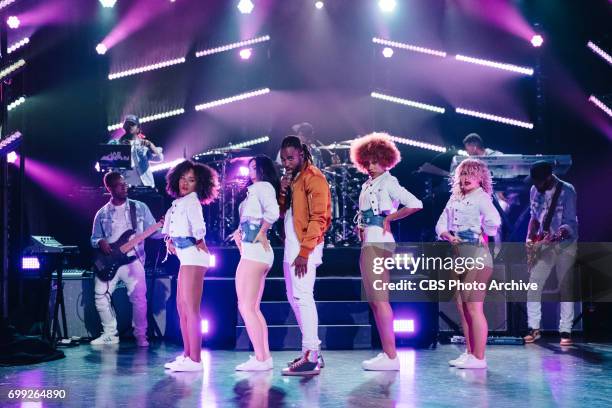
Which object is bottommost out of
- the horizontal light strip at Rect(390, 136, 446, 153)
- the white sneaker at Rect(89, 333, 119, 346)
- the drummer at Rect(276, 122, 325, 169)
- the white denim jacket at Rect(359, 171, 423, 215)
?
the white sneaker at Rect(89, 333, 119, 346)

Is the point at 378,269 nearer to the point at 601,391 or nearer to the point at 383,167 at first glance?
the point at 383,167

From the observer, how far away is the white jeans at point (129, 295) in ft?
29.0

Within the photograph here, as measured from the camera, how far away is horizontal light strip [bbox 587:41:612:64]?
1085 centimetres

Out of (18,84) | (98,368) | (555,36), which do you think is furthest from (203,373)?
(555,36)

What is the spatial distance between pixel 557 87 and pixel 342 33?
4111 millimetres

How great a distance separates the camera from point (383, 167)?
6660mm

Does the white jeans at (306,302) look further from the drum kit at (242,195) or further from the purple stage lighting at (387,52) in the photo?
the purple stage lighting at (387,52)

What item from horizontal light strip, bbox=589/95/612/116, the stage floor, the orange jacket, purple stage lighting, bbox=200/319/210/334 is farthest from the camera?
horizontal light strip, bbox=589/95/612/116

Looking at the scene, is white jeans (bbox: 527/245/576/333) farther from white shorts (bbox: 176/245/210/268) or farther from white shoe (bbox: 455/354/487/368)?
white shorts (bbox: 176/245/210/268)

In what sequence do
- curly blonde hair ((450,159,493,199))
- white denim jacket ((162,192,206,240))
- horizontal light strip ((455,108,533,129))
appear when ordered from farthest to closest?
1. horizontal light strip ((455,108,533,129))
2. curly blonde hair ((450,159,493,199))
3. white denim jacket ((162,192,206,240))

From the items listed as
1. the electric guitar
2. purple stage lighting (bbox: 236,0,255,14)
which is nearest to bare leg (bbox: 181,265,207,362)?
the electric guitar

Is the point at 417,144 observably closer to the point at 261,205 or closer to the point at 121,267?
the point at 121,267

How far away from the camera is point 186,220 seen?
6418mm

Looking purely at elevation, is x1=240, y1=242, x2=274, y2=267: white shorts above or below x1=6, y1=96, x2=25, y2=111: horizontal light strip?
below
